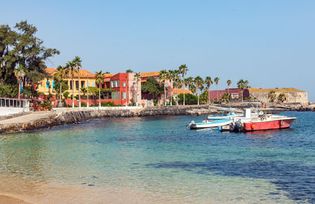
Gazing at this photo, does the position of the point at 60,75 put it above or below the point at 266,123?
above

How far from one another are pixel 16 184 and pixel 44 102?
78.5 m

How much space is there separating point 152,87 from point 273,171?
112075 millimetres

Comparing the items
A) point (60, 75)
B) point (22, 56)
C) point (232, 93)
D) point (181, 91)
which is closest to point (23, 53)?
point (22, 56)

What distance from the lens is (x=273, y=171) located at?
85.9ft

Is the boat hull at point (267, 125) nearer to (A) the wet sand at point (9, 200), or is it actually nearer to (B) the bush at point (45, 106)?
(A) the wet sand at point (9, 200)

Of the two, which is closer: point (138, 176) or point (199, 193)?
point (199, 193)

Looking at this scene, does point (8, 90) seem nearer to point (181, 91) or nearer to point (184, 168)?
point (184, 168)

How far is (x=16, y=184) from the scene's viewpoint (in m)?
22.2

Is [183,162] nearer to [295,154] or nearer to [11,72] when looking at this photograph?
[295,154]

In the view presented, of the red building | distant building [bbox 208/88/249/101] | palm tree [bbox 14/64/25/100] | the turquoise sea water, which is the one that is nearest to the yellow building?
the red building

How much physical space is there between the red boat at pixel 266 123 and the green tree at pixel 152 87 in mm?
73786

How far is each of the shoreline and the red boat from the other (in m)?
31.7

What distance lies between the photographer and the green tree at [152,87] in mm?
137400

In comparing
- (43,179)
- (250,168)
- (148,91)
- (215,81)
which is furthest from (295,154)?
A: (215,81)
